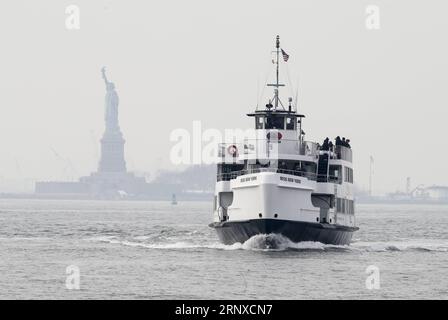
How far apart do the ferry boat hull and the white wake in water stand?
312 mm

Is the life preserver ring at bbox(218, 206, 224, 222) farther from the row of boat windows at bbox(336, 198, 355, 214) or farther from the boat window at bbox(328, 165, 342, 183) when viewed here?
the boat window at bbox(328, 165, 342, 183)

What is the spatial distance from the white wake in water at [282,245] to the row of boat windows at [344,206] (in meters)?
2.54

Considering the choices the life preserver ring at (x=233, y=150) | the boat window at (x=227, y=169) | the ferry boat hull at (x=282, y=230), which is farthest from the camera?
the life preserver ring at (x=233, y=150)

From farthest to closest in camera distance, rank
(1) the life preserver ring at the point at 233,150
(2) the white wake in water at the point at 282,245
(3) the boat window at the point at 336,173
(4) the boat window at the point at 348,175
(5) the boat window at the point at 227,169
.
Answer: (4) the boat window at the point at 348,175 < (1) the life preserver ring at the point at 233,150 < (3) the boat window at the point at 336,173 < (5) the boat window at the point at 227,169 < (2) the white wake in water at the point at 282,245

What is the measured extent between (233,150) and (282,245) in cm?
1081

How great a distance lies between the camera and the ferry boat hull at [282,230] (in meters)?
74.7

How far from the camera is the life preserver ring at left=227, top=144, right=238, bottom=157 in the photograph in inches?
3297

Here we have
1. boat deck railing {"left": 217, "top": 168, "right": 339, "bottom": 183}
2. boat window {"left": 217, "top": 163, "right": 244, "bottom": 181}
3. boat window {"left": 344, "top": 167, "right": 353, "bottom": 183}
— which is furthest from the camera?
boat window {"left": 344, "top": 167, "right": 353, "bottom": 183}

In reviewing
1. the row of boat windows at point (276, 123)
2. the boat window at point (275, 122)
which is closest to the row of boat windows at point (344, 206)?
the row of boat windows at point (276, 123)

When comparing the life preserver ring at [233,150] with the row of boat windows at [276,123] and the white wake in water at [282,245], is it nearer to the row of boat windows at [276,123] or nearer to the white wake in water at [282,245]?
the row of boat windows at [276,123]

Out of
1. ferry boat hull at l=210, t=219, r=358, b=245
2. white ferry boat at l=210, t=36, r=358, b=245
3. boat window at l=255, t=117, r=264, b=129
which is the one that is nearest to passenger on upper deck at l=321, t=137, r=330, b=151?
white ferry boat at l=210, t=36, r=358, b=245

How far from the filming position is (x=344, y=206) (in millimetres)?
85125
